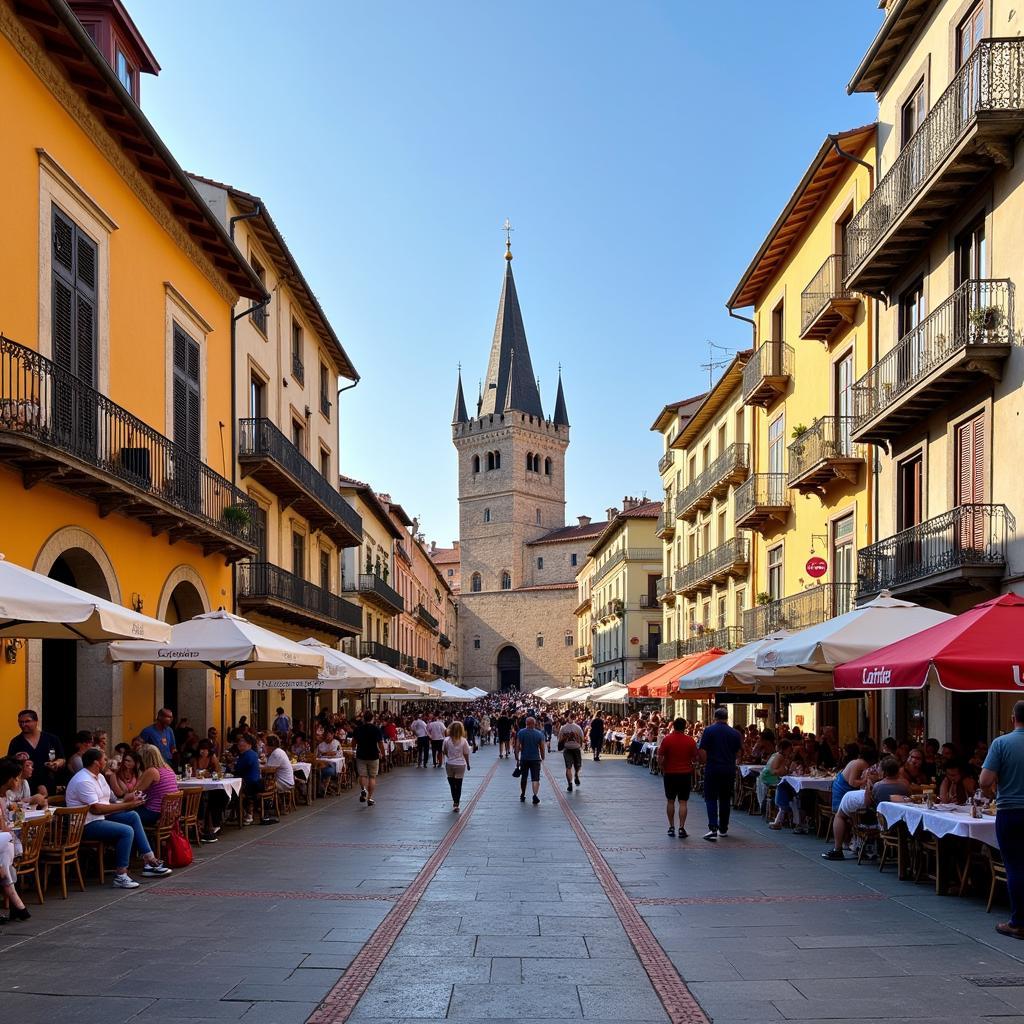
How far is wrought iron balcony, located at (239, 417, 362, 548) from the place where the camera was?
26.0 m

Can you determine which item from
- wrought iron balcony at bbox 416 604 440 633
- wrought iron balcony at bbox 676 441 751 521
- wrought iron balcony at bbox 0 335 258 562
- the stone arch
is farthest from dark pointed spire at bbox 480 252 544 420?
the stone arch

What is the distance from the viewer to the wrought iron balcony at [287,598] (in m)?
26.2

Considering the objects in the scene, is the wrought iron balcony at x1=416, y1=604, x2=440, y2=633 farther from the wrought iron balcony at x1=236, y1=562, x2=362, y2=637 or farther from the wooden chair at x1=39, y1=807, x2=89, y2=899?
the wooden chair at x1=39, y1=807, x2=89, y2=899

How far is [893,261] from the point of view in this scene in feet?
67.1

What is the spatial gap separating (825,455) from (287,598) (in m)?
12.4

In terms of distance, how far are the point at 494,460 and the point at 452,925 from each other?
107 m

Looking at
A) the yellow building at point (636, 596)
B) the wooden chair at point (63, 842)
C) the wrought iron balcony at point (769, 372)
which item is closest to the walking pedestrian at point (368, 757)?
the wooden chair at point (63, 842)

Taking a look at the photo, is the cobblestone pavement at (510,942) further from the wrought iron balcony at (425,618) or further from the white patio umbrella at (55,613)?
the wrought iron balcony at (425,618)

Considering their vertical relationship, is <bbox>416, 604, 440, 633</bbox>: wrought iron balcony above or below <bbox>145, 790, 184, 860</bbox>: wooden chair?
above

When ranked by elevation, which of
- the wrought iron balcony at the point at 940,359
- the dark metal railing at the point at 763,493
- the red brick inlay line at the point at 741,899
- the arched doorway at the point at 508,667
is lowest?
the arched doorway at the point at 508,667

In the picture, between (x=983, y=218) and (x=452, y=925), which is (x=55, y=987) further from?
(x=983, y=218)

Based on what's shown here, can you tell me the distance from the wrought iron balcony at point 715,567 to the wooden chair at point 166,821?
22827mm

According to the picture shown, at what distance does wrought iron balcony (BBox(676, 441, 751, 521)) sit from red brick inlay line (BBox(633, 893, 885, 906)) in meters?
23.5

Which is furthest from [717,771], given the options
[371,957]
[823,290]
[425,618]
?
[425,618]
